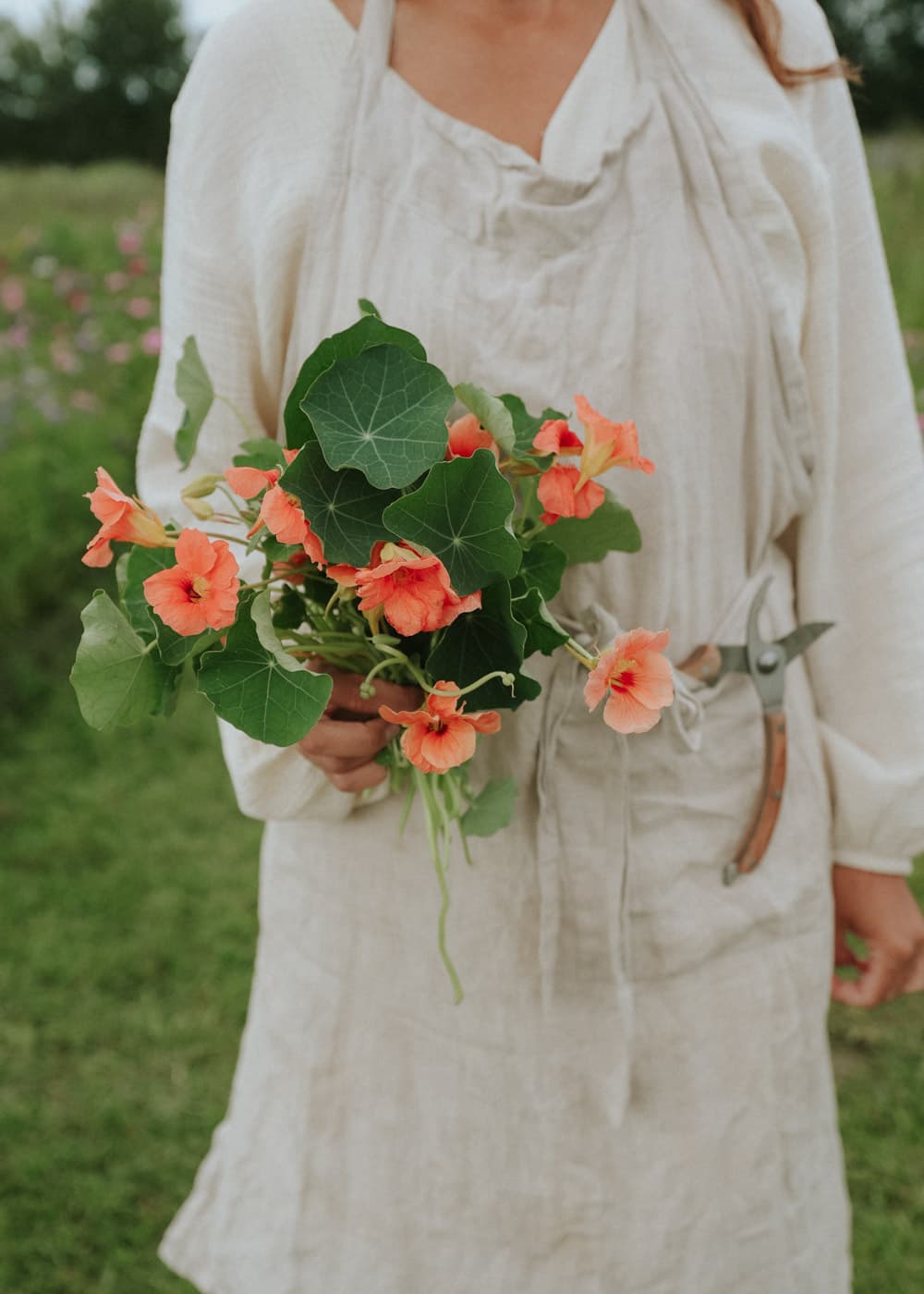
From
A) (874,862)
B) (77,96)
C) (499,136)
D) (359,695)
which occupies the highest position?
(499,136)

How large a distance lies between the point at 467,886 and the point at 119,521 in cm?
54

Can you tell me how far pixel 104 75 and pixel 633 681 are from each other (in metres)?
25.8

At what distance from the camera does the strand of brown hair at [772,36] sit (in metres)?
1.12

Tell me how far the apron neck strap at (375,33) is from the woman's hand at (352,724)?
56cm

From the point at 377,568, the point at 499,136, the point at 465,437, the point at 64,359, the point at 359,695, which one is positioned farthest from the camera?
the point at 64,359

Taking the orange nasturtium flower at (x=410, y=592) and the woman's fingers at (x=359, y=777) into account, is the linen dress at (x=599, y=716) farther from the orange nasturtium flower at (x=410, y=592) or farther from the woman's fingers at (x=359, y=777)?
the orange nasturtium flower at (x=410, y=592)

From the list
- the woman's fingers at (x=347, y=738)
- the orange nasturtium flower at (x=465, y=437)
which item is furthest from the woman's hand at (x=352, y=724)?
the orange nasturtium flower at (x=465, y=437)

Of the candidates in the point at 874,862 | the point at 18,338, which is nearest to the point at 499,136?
the point at 874,862

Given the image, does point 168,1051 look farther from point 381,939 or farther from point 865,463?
Answer: point 865,463

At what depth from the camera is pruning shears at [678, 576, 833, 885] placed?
1.15 meters

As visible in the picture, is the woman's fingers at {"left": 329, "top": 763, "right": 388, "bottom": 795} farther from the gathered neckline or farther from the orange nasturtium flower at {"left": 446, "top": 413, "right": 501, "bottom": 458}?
the gathered neckline

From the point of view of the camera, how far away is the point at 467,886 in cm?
118

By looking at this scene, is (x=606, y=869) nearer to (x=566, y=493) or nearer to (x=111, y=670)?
(x=566, y=493)

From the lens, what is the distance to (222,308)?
1092mm
